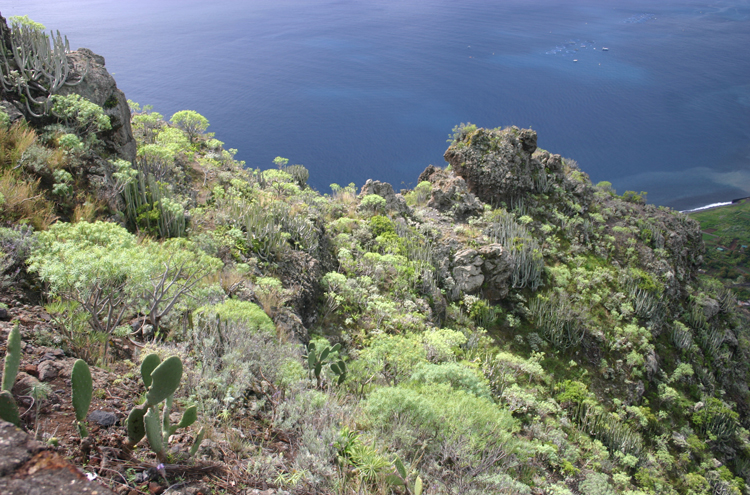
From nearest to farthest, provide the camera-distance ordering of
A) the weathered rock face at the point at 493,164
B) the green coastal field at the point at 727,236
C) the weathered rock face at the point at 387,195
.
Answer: the weathered rock face at the point at 387,195
the weathered rock face at the point at 493,164
the green coastal field at the point at 727,236

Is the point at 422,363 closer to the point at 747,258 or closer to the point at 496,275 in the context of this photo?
the point at 496,275

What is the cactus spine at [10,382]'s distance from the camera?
2.34 m

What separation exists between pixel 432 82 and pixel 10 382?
4410cm

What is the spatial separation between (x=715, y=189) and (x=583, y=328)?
109 ft

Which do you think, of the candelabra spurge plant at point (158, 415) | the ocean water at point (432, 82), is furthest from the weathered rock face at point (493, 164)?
the candelabra spurge plant at point (158, 415)

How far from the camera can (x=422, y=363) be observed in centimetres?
571

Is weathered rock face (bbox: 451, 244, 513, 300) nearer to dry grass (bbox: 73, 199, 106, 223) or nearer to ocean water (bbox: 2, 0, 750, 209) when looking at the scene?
dry grass (bbox: 73, 199, 106, 223)

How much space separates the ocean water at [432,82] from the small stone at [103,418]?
784 inches

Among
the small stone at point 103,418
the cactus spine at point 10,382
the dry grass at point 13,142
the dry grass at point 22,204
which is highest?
the dry grass at point 13,142

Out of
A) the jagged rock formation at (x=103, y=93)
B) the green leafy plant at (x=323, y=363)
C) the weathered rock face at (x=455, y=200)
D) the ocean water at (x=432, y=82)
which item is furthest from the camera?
the ocean water at (x=432, y=82)

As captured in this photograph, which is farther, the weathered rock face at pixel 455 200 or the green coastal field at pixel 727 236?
the green coastal field at pixel 727 236

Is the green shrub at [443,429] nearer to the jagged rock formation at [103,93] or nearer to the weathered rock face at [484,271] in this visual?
the weathered rock face at [484,271]

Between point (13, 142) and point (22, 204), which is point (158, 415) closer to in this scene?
point (22, 204)

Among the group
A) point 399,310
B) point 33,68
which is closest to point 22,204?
point 33,68
